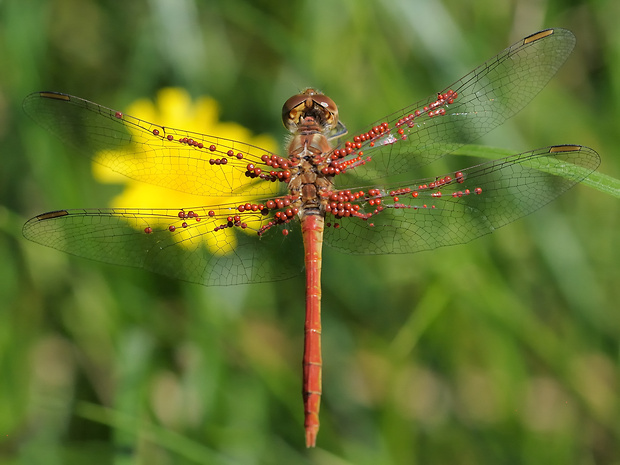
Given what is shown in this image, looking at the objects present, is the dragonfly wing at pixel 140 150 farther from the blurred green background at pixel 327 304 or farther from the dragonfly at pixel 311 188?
the blurred green background at pixel 327 304

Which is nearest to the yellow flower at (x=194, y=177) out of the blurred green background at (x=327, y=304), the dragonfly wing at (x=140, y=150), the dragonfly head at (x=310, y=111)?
the dragonfly wing at (x=140, y=150)

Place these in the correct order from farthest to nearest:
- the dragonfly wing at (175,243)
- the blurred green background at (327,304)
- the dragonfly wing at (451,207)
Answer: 1. the blurred green background at (327,304)
2. the dragonfly wing at (175,243)
3. the dragonfly wing at (451,207)

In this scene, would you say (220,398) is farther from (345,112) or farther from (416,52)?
(416,52)

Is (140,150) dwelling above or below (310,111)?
below

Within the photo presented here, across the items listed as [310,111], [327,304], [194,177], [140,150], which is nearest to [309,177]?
[310,111]

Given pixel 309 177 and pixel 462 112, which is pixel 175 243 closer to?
pixel 309 177

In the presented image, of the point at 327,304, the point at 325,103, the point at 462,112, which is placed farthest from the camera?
the point at 327,304

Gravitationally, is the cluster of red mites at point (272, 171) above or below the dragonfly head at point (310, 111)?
below
